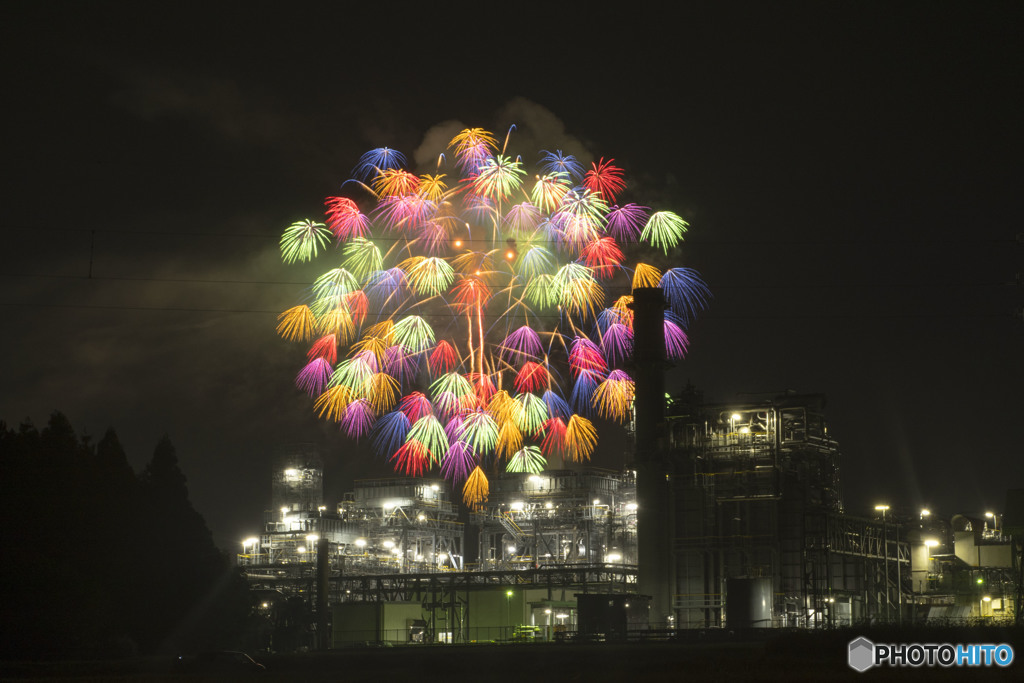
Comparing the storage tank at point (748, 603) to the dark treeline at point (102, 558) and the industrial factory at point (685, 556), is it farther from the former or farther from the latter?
the dark treeline at point (102, 558)

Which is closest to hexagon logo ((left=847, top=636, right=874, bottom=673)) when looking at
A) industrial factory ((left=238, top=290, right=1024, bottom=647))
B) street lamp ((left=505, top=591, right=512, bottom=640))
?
industrial factory ((left=238, top=290, right=1024, bottom=647))

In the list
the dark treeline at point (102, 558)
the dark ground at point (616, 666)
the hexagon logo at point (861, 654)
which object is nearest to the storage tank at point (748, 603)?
the dark ground at point (616, 666)

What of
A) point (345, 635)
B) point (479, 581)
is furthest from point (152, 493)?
point (479, 581)

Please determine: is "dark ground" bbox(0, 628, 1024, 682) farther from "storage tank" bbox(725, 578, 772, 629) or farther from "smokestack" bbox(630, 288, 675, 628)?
"smokestack" bbox(630, 288, 675, 628)

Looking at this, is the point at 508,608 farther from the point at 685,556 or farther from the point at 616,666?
the point at 616,666

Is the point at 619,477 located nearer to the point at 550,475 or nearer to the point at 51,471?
the point at 550,475
